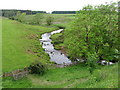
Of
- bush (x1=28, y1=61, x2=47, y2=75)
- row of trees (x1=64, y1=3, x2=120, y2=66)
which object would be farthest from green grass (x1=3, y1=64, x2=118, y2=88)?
row of trees (x1=64, y1=3, x2=120, y2=66)

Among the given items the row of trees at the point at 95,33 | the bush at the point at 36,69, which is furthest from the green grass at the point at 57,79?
the row of trees at the point at 95,33

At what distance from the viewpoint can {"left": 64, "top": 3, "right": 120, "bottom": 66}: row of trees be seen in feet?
112

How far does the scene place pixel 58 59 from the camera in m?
49.6

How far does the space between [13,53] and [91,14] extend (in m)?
29.5

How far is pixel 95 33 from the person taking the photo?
36656 millimetres

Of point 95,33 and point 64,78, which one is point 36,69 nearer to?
point 64,78

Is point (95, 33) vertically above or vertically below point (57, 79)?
above

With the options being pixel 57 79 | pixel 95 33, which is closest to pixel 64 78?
pixel 57 79

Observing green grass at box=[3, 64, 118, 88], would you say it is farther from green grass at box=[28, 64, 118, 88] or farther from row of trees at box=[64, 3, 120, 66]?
row of trees at box=[64, 3, 120, 66]

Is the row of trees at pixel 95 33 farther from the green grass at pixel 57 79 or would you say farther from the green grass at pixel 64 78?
the green grass at pixel 57 79

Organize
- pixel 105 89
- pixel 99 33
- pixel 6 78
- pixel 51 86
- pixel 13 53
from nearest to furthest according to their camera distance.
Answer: pixel 105 89 < pixel 51 86 < pixel 6 78 < pixel 99 33 < pixel 13 53

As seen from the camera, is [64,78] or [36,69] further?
[36,69]

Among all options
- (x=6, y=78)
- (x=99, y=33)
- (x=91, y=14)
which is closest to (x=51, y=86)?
(x=6, y=78)

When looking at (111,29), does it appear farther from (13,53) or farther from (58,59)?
(13,53)
